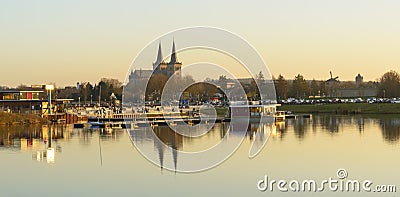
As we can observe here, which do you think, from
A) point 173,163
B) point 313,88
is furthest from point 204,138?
point 313,88

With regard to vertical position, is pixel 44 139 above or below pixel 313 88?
below

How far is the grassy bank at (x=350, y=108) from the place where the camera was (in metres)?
69.9

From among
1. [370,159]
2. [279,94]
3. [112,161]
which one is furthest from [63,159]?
[279,94]

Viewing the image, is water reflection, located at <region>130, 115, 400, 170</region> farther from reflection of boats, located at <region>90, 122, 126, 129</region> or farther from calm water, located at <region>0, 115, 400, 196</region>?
reflection of boats, located at <region>90, 122, 126, 129</region>

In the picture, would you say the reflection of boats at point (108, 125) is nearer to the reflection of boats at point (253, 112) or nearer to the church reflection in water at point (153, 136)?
the church reflection in water at point (153, 136)

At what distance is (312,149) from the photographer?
30766 mm

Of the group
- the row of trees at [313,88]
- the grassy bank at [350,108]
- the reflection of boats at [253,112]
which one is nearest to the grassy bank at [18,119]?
the reflection of boats at [253,112]

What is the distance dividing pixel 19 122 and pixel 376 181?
39958 mm

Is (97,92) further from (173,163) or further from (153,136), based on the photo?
(173,163)

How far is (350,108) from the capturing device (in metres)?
73.3

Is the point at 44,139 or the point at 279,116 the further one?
the point at 279,116

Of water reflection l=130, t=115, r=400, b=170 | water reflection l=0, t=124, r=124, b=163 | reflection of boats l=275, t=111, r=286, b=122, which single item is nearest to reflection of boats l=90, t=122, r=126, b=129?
water reflection l=0, t=124, r=124, b=163

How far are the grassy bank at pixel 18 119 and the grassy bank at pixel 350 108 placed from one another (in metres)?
32.3

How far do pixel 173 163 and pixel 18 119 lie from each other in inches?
1253
